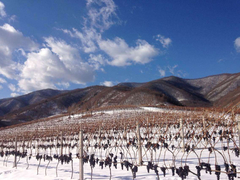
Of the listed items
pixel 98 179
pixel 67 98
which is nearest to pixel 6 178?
pixel 98 179

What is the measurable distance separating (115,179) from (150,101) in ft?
161

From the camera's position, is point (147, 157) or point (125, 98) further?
point (125, 98)

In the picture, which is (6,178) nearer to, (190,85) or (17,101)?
(17,101)

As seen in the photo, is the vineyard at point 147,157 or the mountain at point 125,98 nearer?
the vineyard at point 147,157

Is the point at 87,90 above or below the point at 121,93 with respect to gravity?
above

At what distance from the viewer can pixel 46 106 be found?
8738 cm

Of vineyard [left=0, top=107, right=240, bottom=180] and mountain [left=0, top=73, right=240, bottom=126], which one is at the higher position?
mountain [left=0, top=73, right=240, bottom=126]

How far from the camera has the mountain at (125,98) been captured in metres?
59.9

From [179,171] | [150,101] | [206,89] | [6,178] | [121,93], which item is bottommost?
[6,178]

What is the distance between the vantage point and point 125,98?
65188mm

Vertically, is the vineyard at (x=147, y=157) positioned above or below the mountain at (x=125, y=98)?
below

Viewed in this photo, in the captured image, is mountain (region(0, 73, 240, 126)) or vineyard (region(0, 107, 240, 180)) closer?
vineyard (region(0, 107, 240, 180))

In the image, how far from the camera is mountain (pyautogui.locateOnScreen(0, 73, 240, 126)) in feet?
197

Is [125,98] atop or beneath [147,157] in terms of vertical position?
atop
